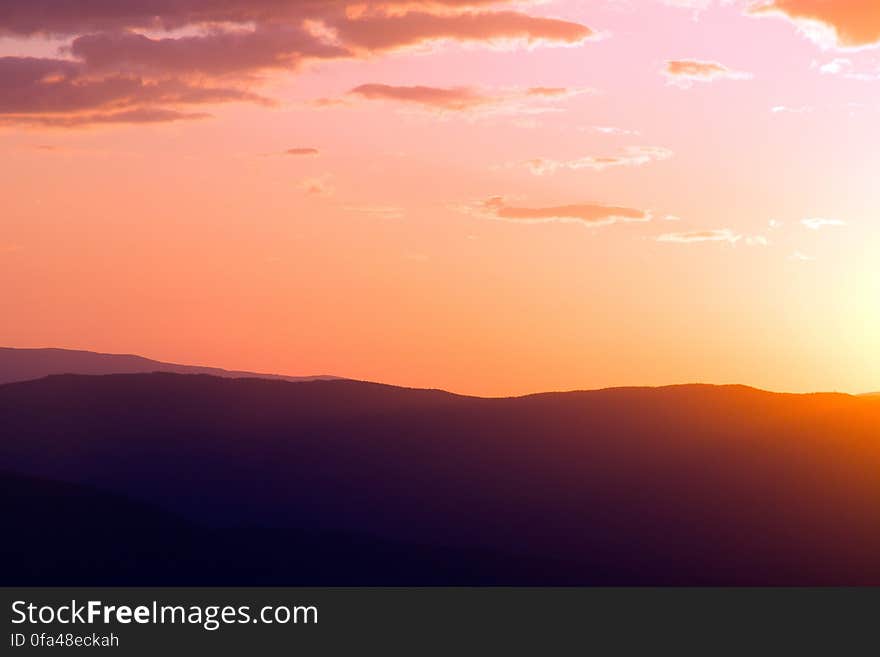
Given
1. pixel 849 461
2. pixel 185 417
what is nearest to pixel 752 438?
pixel 849 461

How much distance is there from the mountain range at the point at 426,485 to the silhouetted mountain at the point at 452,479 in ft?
0.66

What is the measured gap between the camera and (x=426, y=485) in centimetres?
10625

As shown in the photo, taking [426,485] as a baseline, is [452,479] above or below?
above

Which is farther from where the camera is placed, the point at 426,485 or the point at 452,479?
the point at 452,479

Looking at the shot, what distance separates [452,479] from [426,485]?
2195mm

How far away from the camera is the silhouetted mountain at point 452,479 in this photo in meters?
87.1

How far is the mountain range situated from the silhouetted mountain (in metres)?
0.20

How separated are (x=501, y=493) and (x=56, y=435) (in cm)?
3862

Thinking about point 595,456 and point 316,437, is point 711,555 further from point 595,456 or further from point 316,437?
point 316,437

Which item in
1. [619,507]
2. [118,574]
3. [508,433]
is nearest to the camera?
[118,574]

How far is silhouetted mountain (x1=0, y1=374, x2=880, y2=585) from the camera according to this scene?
87062 millimetres

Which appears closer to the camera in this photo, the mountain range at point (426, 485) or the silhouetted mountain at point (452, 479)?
the mountain range at point (426, 485)
